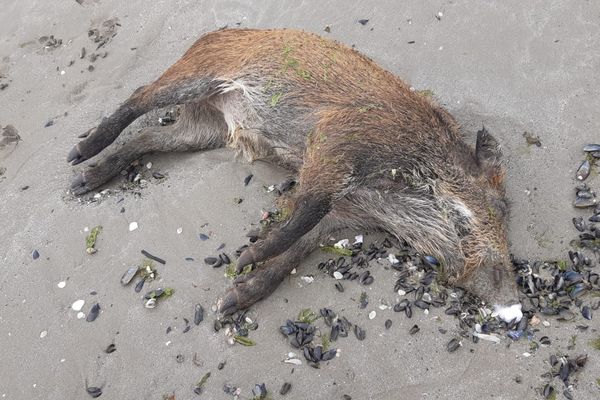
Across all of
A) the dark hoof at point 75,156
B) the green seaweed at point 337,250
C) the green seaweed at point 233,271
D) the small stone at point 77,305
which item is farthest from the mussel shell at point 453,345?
the dark hoof at point 75,156

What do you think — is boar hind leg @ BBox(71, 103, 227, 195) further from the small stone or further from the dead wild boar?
the small stone

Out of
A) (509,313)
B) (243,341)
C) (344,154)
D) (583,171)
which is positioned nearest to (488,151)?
(583,171)

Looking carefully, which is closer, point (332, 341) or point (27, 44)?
point (332, 341)

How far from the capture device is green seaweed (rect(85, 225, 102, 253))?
4498 millimetres

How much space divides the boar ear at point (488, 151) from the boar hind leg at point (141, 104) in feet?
7.47

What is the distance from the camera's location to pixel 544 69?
527cm

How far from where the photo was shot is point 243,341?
12.6ft

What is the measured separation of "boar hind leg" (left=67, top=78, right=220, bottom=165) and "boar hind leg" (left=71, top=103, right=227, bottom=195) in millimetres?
→ 171

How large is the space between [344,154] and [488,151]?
1199 mm

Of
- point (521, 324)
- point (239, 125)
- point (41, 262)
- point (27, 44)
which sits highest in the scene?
point (27, 44)

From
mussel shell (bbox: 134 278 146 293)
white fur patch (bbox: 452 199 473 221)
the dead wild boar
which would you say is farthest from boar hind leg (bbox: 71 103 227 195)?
white fur patch (bbox: 452 199 473 221)

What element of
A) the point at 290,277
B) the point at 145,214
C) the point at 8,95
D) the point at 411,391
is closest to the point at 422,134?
the point at 290,277

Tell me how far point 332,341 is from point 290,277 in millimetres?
675

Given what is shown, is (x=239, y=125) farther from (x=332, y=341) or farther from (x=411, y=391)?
(x=411, y=391)
